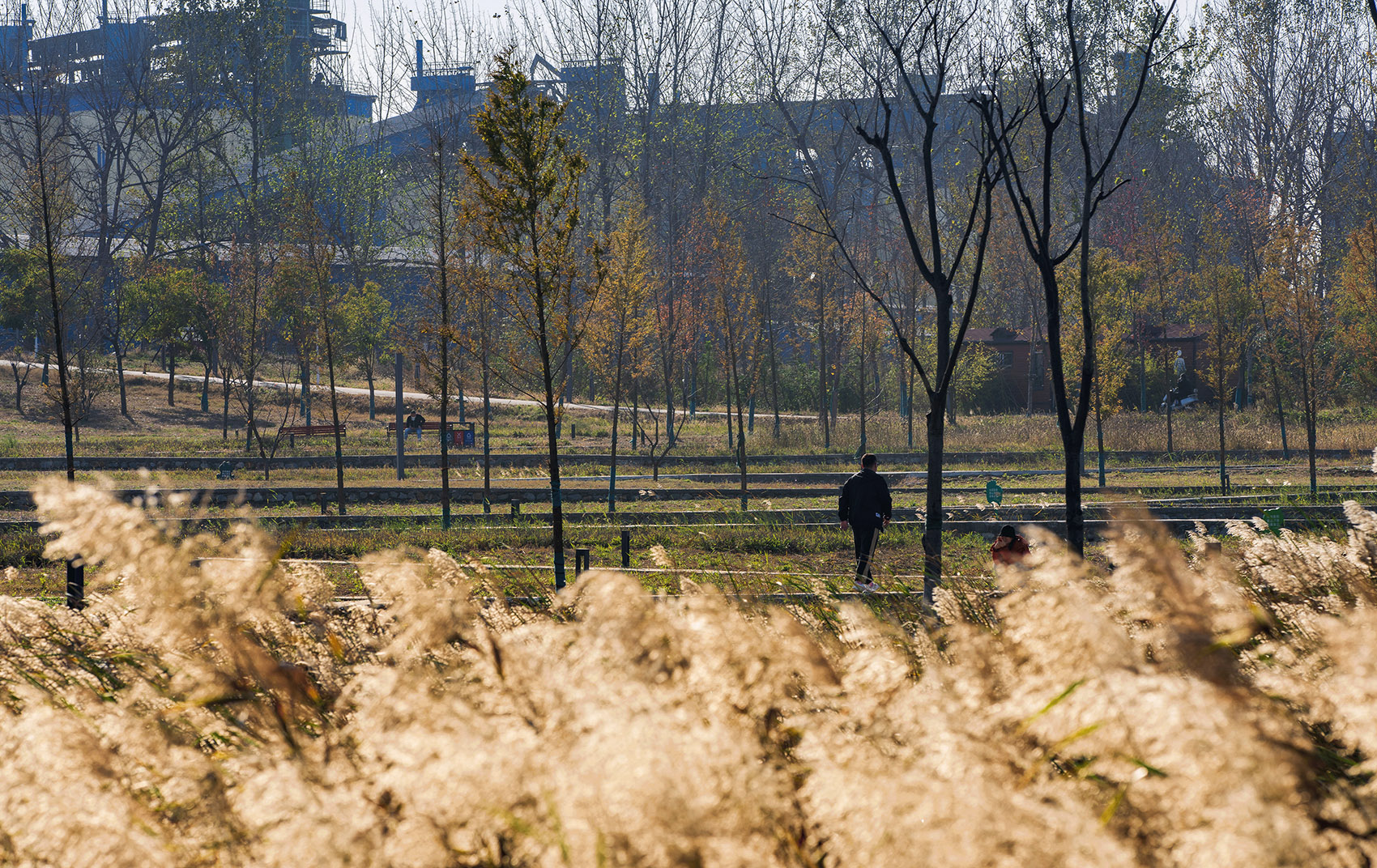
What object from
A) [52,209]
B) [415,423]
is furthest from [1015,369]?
[52,209]

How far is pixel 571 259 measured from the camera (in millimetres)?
10586

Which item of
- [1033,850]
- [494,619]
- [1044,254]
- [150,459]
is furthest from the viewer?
[150,459]

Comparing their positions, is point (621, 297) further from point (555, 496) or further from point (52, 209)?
point (52, 209)

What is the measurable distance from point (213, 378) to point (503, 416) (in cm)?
1384

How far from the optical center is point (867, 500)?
10289mm

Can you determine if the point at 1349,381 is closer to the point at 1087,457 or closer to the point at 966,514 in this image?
the point at 1087,457

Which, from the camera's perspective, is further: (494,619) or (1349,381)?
(1349,381)

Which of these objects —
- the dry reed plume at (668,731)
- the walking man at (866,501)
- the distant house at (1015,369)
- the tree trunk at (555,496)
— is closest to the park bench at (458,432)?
the tree trunk at (555,496)

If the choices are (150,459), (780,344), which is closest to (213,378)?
(150,459)

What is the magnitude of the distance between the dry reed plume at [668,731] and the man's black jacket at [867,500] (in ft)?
22.4

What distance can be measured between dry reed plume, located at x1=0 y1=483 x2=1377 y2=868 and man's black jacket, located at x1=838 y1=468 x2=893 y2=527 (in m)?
6.81

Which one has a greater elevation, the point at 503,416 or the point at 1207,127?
the point at 1207,127

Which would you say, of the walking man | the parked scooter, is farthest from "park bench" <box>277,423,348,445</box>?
the parked scooter

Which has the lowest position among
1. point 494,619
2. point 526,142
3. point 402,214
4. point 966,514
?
point 966,514
